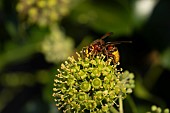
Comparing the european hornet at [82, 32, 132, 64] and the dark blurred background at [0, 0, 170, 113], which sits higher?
the dark blurred background at [0, 0, 170, 113]

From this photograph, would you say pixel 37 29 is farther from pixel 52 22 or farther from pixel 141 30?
pixel 141 30

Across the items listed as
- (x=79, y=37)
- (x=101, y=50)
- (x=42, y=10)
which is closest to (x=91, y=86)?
(x=101, y=50)

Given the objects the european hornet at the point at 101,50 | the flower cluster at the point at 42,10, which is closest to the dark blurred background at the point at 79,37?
the flower cluster at the point at 42,10

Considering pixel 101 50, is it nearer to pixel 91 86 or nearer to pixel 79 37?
pixel 91 86

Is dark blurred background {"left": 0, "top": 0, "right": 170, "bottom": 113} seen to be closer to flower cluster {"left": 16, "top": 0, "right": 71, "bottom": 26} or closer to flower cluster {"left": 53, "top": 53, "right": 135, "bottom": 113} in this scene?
flower cluster {"left": 16, "top": 0, "right": 71, "bottom": 26}

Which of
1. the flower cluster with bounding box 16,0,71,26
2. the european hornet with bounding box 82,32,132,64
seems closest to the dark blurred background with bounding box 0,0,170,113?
the flower cluster with bounding box 16,0,71,26

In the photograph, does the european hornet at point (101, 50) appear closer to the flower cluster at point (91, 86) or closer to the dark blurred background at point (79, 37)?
the flower cluster at point (91, 86)

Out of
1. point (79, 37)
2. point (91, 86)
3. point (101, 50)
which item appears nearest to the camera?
point (91, 86)
